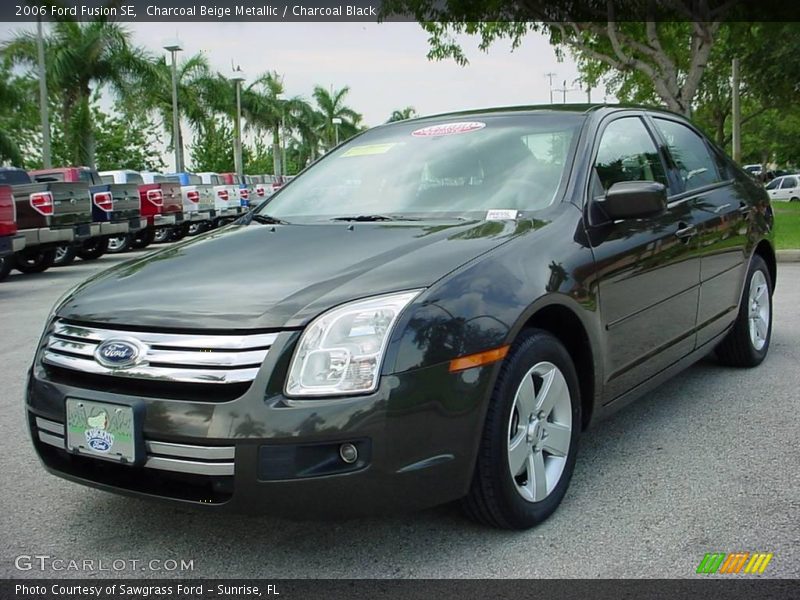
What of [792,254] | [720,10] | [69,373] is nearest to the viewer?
[69,373]

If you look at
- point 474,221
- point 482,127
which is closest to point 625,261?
point 474,221

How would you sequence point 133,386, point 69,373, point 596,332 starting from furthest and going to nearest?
point 596,332 < point 69,373 < point 133,386

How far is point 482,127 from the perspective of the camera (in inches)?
157

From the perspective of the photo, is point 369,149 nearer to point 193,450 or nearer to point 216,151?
point 193,450

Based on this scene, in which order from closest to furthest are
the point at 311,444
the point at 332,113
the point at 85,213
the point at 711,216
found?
the point at 311,444
the point at 711,216
the point at 85,213
the point at 332,113

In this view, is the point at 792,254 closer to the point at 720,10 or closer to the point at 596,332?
the point at 720,10

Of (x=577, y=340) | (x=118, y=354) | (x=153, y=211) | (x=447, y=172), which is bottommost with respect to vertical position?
(x=577, y=340)

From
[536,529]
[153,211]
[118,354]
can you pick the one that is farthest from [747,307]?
[153,211]

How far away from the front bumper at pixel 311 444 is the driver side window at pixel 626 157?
1455 millimetres

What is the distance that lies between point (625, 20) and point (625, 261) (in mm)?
16127

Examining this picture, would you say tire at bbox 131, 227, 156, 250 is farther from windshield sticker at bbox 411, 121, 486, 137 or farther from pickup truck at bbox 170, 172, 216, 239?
windshield sticker at bbox 411, 121, 486, 137

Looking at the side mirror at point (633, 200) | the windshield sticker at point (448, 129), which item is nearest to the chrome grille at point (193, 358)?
the side mirror at point (633, 200)

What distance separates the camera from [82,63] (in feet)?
99.5

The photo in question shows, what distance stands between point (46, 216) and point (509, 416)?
12.2 meters
